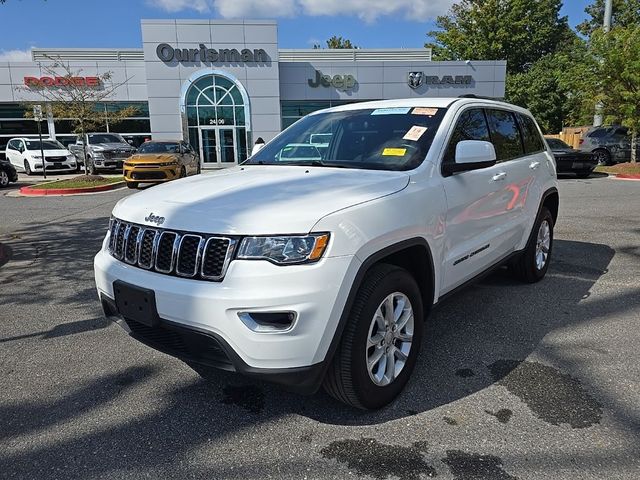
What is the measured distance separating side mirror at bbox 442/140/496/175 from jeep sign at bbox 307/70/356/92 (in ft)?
83.7

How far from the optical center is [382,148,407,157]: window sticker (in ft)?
11.0

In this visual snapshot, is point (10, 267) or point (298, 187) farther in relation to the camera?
point (10, 267)

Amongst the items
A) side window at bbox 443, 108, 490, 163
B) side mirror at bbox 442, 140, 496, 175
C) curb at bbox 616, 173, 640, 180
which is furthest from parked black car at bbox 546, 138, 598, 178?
side mirror at bbox 442, 140, 496, 175

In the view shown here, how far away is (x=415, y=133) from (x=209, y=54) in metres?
25.0

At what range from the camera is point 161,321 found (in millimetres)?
2559

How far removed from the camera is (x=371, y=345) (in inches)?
107

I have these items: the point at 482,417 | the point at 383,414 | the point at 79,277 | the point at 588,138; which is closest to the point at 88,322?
the point at 79,277

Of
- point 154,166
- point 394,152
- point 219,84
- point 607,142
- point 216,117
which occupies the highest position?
point 219,84

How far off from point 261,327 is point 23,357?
229 cm

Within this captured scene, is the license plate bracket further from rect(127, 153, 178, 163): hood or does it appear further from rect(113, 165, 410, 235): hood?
rect(127, 153, 178, 163): hood

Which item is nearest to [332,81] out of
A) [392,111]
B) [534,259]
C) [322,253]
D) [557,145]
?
[557,145]

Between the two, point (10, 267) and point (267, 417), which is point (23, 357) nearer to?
point (267, 417)

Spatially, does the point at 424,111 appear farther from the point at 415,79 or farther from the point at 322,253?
the point at 415,79

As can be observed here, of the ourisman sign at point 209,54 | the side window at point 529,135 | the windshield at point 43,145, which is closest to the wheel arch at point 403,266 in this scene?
the side window at point 529,135
